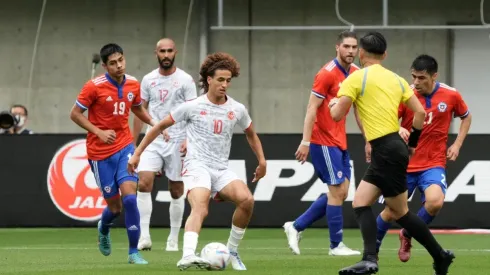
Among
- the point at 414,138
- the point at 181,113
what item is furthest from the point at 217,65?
the point at 414,138

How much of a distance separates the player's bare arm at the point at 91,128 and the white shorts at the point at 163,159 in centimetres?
218

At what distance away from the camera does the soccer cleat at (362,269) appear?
1017cm

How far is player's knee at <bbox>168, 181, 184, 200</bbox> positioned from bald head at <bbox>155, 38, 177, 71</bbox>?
1.36 meters

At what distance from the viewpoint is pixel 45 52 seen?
24141mm

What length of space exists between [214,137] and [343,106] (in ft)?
5.03

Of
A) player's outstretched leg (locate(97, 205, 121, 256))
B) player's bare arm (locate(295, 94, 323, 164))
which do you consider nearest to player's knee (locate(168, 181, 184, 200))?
player's outstretched leg (locate(97, 205, 121, 256))

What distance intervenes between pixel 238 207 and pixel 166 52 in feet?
13.4

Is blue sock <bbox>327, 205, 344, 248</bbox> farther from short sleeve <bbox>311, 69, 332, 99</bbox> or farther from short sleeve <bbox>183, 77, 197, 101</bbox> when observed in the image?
short sleeve <bbox>183, 77, 197, 101</bbox>

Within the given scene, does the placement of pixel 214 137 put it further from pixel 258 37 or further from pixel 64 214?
pixel 258 37

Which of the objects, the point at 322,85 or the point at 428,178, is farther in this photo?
the point at 322,85

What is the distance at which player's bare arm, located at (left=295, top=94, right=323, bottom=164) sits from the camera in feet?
42.3

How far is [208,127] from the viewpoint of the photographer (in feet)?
37.9

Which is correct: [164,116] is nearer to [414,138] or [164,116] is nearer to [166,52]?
[166,52]

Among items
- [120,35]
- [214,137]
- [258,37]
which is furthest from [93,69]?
[214,137]
